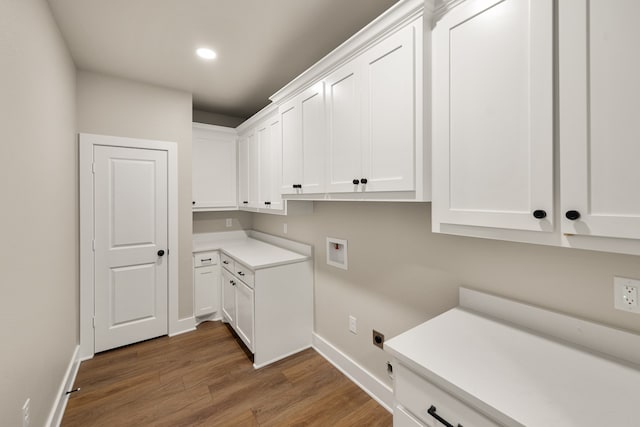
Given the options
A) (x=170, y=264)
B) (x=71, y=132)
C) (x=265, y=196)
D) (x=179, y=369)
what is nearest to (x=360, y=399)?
(x=179, y=369)

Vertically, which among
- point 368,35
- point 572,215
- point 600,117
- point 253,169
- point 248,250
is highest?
point 368,35

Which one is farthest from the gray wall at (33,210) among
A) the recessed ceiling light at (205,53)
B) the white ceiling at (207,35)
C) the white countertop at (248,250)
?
the white countertop at (248,250)

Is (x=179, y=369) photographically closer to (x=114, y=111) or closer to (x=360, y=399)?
(x=360, y=399)

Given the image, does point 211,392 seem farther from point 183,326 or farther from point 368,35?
point 368,35

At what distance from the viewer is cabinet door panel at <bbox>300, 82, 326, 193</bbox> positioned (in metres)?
1.91

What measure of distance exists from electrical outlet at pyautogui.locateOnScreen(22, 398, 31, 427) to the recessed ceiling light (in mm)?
2462

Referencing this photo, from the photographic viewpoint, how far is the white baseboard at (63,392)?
69.0 inches

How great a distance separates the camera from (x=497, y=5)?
1028 millimetres

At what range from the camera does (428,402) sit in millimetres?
1006

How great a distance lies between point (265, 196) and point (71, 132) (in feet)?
5.66

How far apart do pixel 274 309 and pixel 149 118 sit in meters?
2.33

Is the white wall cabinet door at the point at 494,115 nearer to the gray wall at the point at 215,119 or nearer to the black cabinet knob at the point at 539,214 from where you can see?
the black cabinet knob at the point at 539,214

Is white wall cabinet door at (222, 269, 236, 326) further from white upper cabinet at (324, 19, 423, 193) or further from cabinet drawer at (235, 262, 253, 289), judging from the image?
white upper cabinet at (324, 19, 423, 193)

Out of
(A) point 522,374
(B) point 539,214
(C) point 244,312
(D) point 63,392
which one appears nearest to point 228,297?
(C) point 244,312
